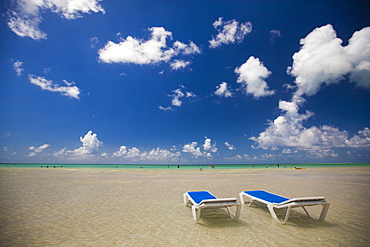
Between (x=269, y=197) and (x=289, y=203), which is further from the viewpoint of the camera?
(x=269, y=197)

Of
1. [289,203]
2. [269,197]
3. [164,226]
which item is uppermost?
[289,203]

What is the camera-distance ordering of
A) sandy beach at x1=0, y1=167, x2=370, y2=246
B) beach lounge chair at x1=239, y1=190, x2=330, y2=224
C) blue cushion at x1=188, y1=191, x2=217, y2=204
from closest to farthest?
sandy beach at x1=0, y1=167, x2=370, y2=246, beach lounge chair at x1=239, y1=190, x2=330, y2=224, blue cushion at x1=188, y1=191, x2=217, y2=204

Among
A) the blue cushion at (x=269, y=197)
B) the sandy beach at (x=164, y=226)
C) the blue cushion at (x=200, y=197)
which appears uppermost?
the blue cushion at (x=200, y=197)

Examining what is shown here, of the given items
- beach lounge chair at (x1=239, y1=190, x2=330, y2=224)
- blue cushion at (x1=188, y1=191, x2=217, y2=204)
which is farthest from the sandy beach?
blue cushion at (x1=188, y1=191, x2=217, y2=204)

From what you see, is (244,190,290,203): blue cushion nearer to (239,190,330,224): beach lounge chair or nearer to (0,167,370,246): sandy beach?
(239,190,330,224): beach lounge chair

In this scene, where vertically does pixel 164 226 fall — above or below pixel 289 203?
below

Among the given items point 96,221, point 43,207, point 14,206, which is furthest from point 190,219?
point 14,206

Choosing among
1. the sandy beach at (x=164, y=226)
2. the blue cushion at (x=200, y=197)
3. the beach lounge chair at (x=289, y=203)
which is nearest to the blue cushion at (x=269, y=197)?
the beach lounge chair at (x=289, y=203)

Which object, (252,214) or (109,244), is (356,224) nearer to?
(252,214)

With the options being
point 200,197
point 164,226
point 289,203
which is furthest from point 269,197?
point 164,226

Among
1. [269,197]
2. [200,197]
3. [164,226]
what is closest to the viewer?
[164,226]

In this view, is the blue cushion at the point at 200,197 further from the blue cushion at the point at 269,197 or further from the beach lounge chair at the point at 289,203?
the blue cushion at the point at 269,197

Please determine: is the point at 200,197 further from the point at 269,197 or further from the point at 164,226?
the point at 269,197

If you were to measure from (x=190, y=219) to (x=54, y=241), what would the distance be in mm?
4135
